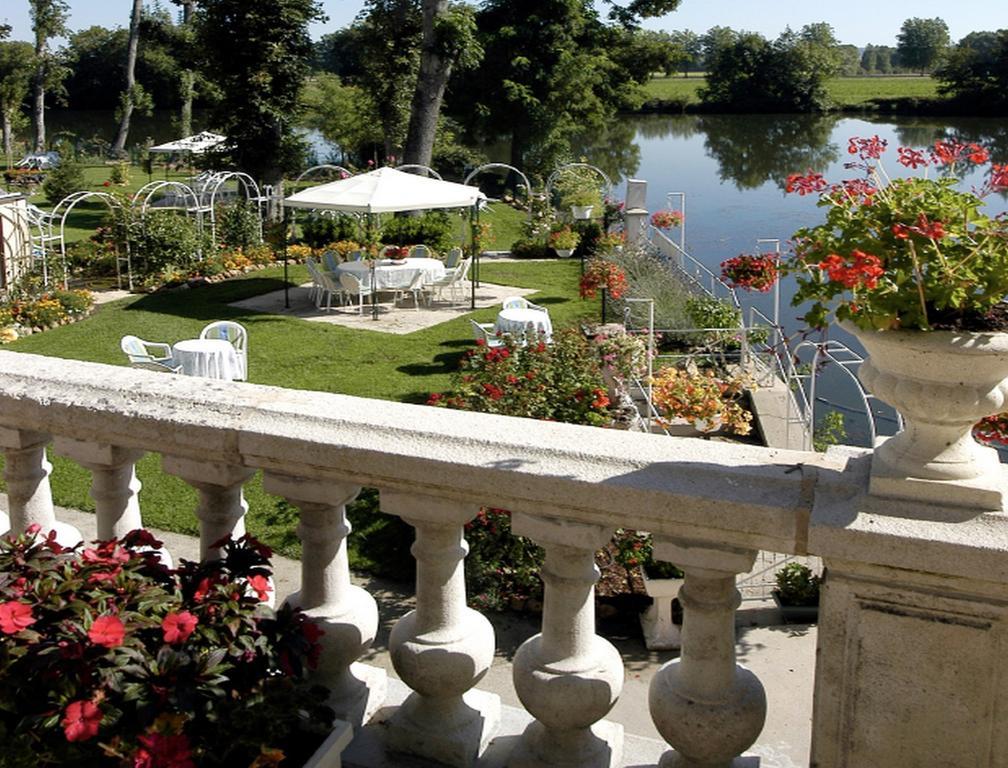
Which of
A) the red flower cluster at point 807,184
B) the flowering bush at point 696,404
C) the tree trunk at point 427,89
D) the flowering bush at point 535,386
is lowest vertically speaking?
the flowering bush at point 696,404

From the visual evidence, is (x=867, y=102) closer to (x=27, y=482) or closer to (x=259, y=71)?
(x=259, y=71)

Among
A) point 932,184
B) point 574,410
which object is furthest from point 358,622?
→ point 574,410

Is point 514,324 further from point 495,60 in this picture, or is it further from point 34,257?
point 495,60

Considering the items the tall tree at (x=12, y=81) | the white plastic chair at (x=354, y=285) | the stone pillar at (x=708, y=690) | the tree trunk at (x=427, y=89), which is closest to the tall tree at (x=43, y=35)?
the tall tree at (x=12, y=81)

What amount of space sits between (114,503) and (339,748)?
83 cm

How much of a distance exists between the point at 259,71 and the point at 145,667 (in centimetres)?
2267

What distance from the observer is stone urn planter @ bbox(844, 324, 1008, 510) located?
1.69 metres

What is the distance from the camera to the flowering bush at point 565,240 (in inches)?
816

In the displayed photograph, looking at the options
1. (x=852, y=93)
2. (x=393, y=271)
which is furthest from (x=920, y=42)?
(x=393, y=271)

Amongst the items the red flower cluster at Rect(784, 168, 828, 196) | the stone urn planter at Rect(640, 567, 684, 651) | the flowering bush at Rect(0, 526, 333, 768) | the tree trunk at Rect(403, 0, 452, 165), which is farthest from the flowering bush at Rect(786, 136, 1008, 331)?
the tree trunk at Rect(403, 0, 452, 165)

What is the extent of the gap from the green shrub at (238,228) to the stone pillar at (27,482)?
17.7 metres

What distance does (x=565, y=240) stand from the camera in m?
20.7

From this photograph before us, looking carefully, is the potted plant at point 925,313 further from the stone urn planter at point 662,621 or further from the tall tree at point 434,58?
the tall tree at point 434,58

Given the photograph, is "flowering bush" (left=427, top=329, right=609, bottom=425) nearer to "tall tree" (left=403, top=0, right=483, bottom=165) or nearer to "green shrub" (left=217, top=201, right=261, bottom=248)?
"green shrub" (left=217, top=201, right=261, bottom=248)
